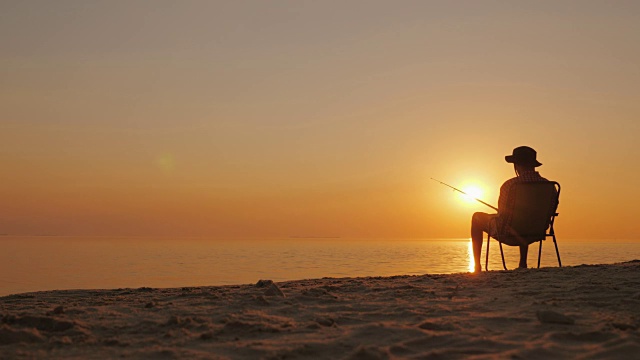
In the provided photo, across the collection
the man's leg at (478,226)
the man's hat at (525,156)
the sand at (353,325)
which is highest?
the man's hat at (525,156)

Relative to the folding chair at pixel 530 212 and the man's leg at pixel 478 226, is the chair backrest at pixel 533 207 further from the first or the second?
the man's leg at pixel 478 226

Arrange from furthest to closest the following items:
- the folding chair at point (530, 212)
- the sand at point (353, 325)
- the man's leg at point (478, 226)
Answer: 1. the man's leg at point (478, 226)
2. the folding chair at point (530, 212)
3. the sand at point (353, 325)

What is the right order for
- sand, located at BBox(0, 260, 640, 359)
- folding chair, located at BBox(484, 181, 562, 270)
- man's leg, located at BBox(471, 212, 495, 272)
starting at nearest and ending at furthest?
1. sand, located at BBox(0, 260, 640, 359)
2. folding chair, located at BBox(484, 181, 562, 270)
3. man's leg, located at BBox(471, 212, 495, 272)

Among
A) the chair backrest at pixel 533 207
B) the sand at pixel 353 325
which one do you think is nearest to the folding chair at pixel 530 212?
the chair backrest at pixel 533 207

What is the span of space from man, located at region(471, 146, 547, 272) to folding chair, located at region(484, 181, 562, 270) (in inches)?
3.6

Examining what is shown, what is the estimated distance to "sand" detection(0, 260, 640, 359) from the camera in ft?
11.0

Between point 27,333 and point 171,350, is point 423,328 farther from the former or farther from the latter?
point 27,333

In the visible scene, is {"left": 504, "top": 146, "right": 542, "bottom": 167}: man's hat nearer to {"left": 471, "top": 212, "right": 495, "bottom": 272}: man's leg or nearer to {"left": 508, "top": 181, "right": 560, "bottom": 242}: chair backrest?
{"left": 508, "top": 181, "right": 560, "bottom": 242}: chair backrest

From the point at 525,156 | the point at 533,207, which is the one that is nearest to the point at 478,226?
the point at 533,207

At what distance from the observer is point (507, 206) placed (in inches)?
352

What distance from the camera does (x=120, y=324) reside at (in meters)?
4.23

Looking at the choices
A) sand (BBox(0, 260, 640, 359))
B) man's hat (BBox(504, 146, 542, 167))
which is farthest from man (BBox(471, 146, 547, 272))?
sand (BBox(0, 260, 640, 359))

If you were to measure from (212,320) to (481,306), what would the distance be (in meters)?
2.23

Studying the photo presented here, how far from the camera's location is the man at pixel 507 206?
8984mm
